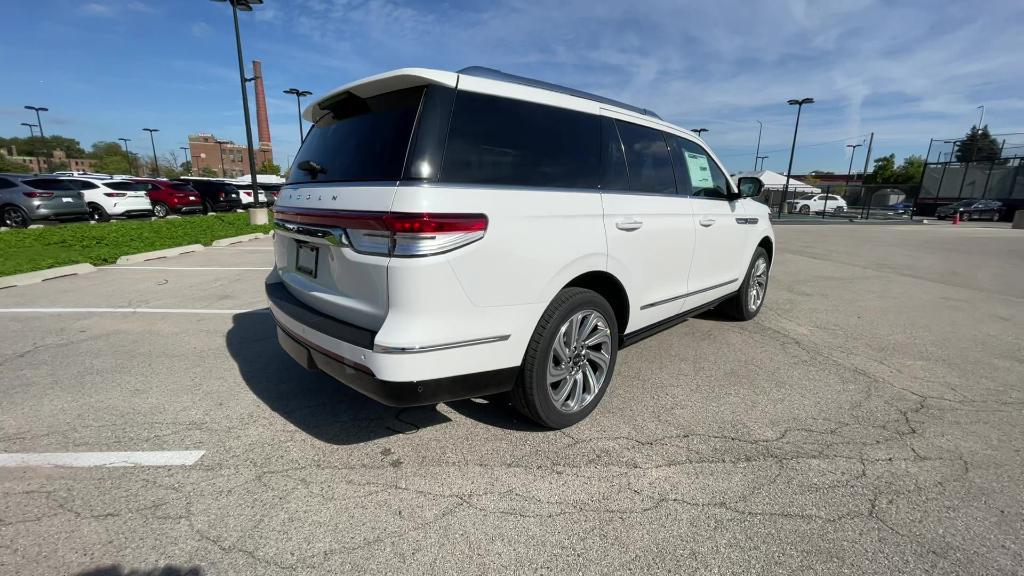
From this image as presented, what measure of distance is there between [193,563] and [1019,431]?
4497 millimetres

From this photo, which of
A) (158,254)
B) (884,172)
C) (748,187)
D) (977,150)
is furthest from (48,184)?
(884,172)

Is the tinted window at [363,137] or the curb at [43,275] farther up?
the tinted window at [363,137]

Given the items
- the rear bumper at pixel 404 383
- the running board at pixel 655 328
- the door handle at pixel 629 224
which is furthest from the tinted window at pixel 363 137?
the running board at pixel 655 328

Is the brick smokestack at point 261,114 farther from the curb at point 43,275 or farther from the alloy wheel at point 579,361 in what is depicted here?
the alloy wheel at point 579,361

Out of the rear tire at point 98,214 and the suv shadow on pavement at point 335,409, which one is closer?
the suv shadow on pavement at point 335,409

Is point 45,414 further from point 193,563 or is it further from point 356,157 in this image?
point 356,157

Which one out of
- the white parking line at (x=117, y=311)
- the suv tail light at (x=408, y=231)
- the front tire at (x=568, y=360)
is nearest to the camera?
the suv tail light at (x=408, y=231)

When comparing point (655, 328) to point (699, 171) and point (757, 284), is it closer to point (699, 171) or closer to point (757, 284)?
point (699, 171)

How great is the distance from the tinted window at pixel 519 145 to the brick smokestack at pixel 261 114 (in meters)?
79.6

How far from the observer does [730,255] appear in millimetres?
4340

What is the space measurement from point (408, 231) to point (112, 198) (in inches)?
778

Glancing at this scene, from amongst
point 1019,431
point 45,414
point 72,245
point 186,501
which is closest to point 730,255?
point 1019,431

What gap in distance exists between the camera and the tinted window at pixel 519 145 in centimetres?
225

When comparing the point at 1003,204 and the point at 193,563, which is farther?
the point at 1003,204
